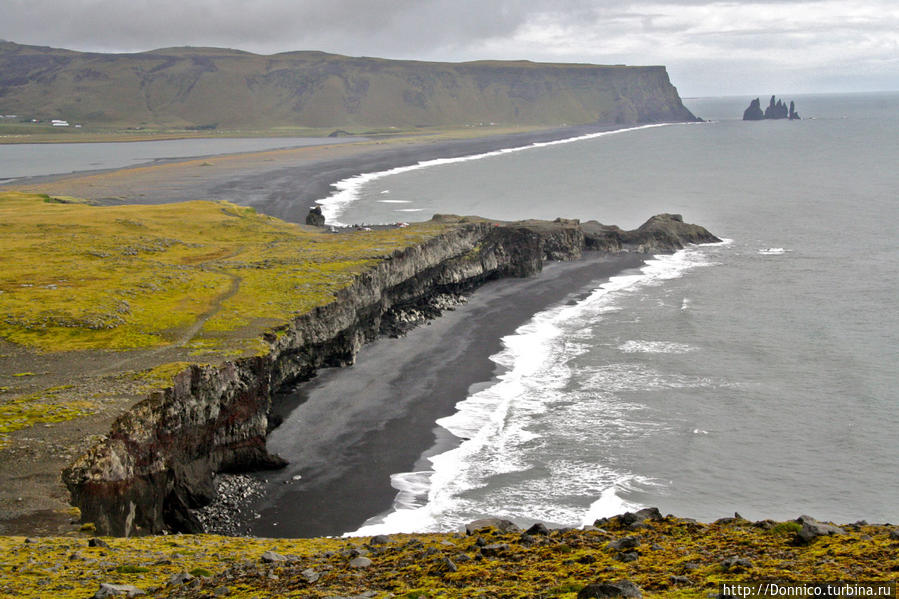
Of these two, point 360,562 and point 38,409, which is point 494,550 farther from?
point 38,409

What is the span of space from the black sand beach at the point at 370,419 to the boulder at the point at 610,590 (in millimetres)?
19035

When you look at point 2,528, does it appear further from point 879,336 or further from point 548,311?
point 879,336

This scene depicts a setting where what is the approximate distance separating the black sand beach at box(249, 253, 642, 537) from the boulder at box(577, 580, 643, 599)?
19.0m

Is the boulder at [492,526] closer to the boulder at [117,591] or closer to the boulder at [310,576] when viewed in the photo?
the boulder at [310,576]

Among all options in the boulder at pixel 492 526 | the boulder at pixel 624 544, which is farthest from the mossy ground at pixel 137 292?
the boulder at pixel 624 544

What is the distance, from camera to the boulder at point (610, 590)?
15688 millimetres

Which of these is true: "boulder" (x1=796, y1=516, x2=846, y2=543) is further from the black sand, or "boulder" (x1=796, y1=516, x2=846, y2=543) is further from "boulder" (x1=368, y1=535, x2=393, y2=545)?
the black sand

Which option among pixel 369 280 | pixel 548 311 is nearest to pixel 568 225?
pixel 548 311

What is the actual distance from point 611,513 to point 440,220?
60.1 metres

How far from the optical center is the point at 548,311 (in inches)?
2837

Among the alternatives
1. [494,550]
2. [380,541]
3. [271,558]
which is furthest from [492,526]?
[271,558]

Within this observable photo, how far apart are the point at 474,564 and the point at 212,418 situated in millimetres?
20424

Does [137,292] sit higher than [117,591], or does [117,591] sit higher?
[137,292]

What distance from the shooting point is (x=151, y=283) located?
5422cm
